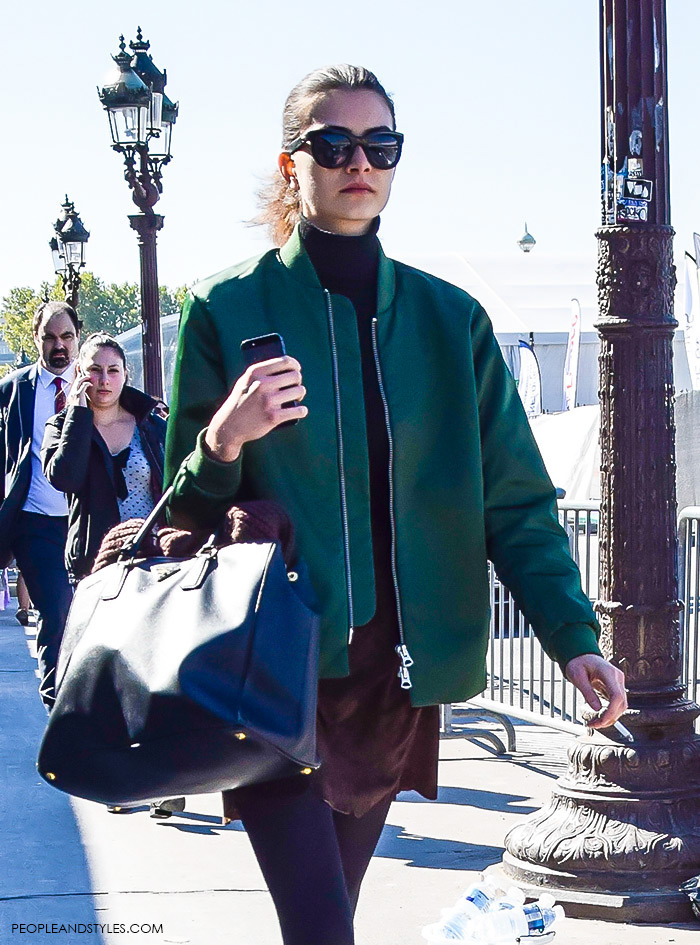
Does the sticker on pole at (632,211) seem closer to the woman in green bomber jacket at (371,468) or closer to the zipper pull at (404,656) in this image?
the woman in green bomber jacket at (371,468)

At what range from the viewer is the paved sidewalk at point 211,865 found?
4691 mm

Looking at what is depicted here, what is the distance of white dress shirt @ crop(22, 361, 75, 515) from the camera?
7.42 m

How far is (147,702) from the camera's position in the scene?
2283 millimetres

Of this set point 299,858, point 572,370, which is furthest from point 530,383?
point 299,858

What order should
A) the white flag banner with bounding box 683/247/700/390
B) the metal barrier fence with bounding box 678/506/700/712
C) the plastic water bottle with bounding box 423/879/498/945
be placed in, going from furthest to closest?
the white flag banner with bounding box 683/247/700/390, the metal barrier fence with bounding box 678/506/700/712, the plastic water bottle with bounding box 423/879/498/945

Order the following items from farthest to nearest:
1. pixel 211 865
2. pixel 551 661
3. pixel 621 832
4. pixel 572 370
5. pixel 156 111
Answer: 1. pixel 572 370
2. pixel 156 111
3. pixel 551 661
4. pixel 211 865
5. pixel 621 832

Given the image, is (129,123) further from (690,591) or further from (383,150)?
(383,150)

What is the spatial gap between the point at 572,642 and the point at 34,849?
3511 millimetres

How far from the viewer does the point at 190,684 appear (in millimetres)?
2256

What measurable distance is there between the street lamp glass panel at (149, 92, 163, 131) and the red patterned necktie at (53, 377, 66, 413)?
5521 mm

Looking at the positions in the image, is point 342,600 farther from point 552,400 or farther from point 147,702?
point 552,400

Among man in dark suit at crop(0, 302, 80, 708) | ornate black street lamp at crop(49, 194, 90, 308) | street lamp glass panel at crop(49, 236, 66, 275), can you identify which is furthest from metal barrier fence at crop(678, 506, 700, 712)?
street lamp glass panel at crop(49, 236, 66, 275)

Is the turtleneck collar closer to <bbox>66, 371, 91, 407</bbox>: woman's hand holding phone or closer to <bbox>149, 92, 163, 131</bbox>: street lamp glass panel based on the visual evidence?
<bbox>66, 371, 91, 407</bbox>: woman's hand holding phone

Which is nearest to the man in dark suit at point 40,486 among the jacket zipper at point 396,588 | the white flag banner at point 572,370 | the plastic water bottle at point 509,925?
the plastic water bottle at point 509,925
